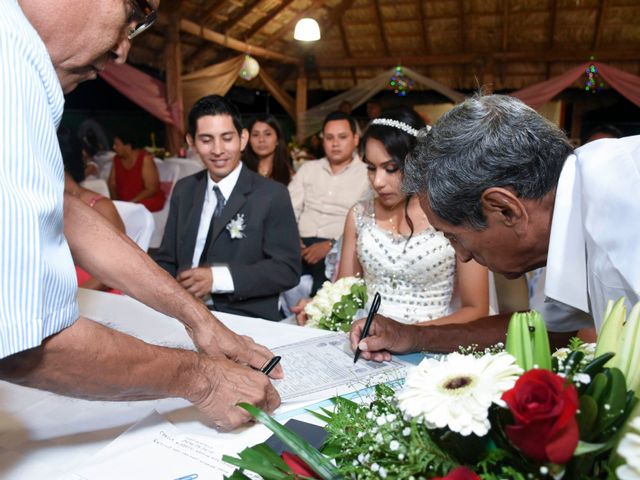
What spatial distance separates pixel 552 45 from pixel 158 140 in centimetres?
874

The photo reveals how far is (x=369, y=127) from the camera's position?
2.57 meters

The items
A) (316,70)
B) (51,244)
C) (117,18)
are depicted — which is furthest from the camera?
(316,70)

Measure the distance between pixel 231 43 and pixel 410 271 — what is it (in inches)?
381

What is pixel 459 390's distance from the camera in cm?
61

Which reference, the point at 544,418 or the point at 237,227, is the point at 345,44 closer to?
the point at 237,227

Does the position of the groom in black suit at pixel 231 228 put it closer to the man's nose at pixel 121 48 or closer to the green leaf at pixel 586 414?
the man's nose at pixel 121 48

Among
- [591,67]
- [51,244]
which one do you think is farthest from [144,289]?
[591,67]

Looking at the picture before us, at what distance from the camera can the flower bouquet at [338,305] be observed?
6.35 ft

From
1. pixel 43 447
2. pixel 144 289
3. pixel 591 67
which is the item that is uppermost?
pixel 591 67

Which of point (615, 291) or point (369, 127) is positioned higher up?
point (369, 127)

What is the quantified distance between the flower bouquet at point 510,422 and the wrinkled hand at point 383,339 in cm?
77

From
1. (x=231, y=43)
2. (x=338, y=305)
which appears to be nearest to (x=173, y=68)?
(x=231, y=43)

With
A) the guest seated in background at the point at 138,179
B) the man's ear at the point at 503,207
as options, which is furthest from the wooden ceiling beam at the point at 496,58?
the man's ear at the point at 503,207

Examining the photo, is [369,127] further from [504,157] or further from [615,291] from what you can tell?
[615,291]
